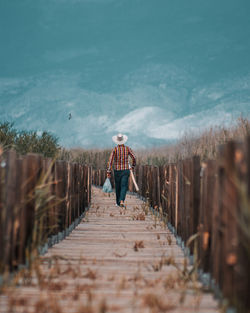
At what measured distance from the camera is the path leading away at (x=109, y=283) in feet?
8.61

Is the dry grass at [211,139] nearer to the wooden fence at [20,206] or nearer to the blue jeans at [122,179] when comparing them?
the blue jeans at [122,179]

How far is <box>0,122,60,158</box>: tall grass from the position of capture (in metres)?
10.3

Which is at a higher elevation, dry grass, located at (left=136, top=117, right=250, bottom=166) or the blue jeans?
dry grass, located at (left=136, top=117, right=250, bottom=166)

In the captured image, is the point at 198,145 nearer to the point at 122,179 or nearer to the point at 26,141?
the point at 122,179

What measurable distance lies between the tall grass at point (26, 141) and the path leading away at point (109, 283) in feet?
18.3

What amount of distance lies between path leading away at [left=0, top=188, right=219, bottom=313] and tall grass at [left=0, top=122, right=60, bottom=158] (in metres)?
5.57

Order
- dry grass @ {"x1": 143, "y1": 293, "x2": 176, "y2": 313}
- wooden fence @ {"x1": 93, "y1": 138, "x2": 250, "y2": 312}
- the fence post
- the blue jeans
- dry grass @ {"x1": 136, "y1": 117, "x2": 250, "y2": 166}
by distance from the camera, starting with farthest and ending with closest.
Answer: the blue jeans, dry grass @ {"x1": 136, "y1": 117, "x2": 250, "y2": 166}, the fence post, dry grass @ {"x1": 143, "y1": 293, "x2": 176, "y2": 313}, wooden fence @ {"x1": 93, "y1": 138, "x2": 250, "y2": 312}

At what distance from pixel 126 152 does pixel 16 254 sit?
6369 millimetres

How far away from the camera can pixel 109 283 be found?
10.7ft

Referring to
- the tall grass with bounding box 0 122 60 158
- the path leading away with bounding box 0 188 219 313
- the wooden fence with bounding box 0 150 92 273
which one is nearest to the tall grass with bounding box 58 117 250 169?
the path leading away with bounding box 0 188 219 313

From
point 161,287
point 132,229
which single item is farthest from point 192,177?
point 132,229

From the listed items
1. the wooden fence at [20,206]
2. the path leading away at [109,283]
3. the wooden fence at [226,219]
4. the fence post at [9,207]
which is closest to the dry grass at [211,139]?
the wooden fence at [226,219]

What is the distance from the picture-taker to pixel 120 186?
32.6 feet

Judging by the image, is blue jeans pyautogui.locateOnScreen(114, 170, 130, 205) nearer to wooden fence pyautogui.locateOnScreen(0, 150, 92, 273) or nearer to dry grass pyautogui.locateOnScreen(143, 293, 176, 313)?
wooden fence pyautogui.locateOnScreen(0, 150, 92, 273)
